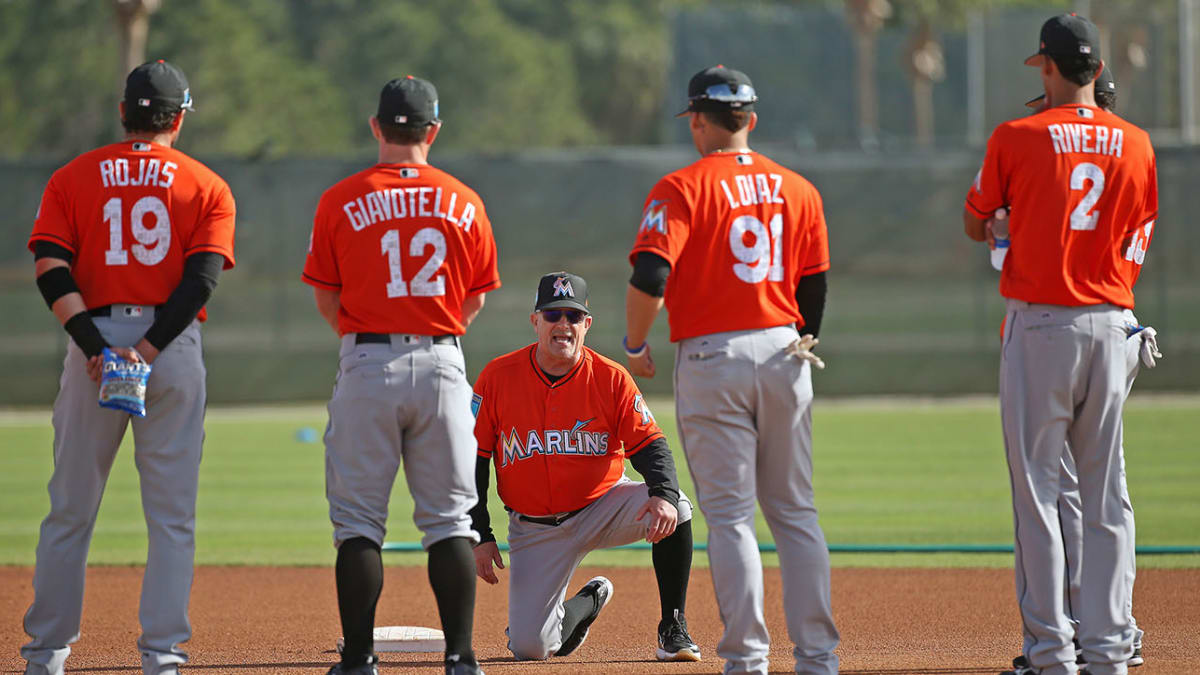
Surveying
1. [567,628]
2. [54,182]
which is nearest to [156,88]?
[54,182]

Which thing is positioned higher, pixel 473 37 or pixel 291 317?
pixel 473 37

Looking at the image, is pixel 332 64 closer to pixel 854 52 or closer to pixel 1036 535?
pixel 854 52

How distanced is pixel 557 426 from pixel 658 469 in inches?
17.5

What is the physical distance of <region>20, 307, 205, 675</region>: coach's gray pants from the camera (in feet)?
14.9

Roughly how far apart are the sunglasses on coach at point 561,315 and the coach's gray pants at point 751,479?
0.97 meters

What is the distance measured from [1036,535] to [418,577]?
3.83 metres

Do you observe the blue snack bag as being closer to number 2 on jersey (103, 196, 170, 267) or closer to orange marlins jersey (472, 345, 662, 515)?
number 2 on jersey (103, 196, 170, 267)

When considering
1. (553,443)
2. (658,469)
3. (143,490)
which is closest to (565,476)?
(553,443)

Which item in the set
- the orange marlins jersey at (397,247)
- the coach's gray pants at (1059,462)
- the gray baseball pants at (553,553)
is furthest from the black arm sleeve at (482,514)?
the coach's gray pants at (1059,462)

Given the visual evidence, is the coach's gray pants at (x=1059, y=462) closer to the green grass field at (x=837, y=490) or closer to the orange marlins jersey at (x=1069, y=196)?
the orange marlins jersey at (x=1069, y=196)

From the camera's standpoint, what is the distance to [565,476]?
5.67m

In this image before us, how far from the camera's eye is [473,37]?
182 ft

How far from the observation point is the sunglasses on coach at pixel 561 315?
17.7 feet

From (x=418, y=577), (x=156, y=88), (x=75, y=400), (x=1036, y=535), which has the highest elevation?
(x=156, y=88)
